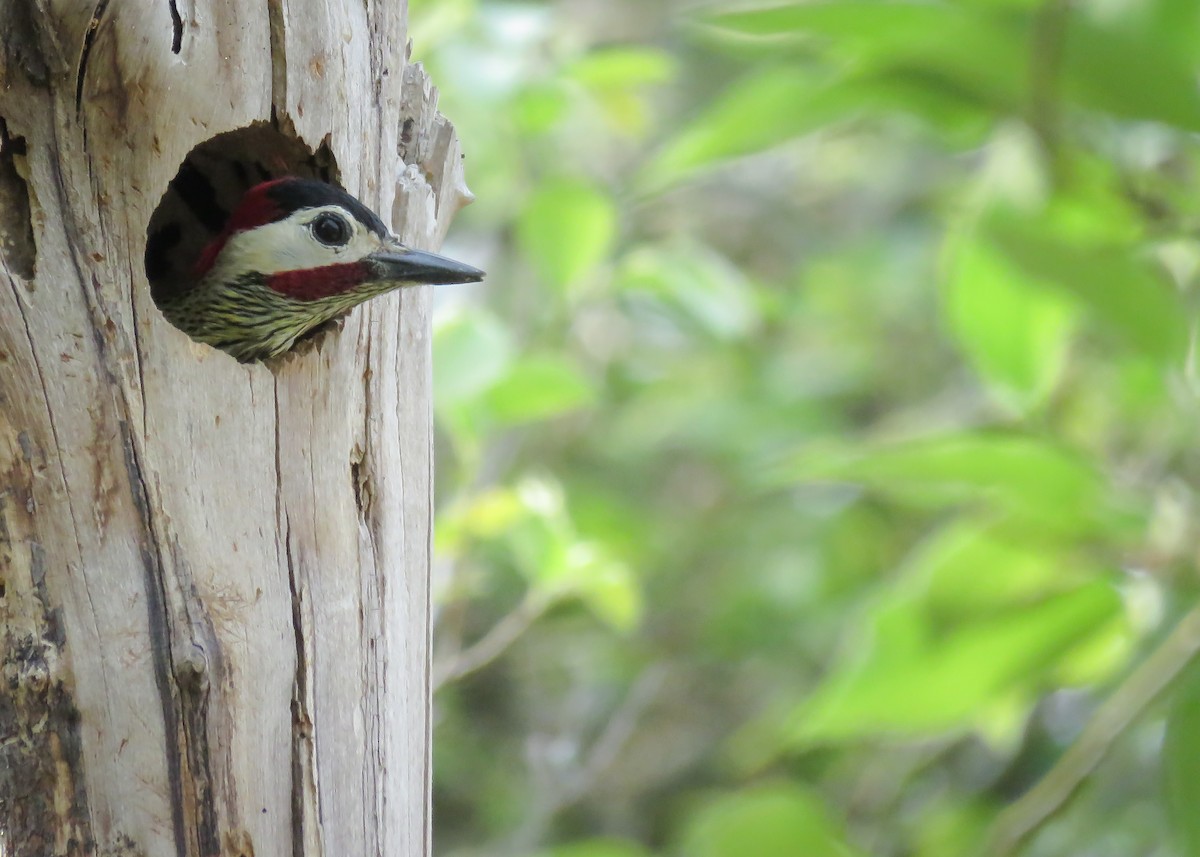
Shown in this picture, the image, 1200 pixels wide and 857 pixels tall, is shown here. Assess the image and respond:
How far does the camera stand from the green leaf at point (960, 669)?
2.10 m

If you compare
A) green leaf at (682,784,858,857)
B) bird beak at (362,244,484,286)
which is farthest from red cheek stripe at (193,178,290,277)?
green leaf at (682,784,858,857)

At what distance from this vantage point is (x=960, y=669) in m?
2.15

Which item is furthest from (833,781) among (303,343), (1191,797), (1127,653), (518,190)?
(303,343)

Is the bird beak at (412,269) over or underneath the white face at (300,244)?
underneath

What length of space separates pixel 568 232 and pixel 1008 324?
3.41 feet

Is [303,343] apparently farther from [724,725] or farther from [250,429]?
[724,725]

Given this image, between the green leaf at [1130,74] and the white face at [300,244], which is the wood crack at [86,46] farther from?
the green leaf at [1130,74]

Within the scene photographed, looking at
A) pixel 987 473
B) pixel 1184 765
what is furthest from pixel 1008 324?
pixel 1184 765

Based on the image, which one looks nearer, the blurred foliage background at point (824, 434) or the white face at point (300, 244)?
the white face at point (300, 244)

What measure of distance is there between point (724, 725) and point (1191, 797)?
3342 mm

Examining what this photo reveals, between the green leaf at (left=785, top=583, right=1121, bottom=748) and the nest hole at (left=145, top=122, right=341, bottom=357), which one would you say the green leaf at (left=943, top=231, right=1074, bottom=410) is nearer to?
the green leaf at (left=785, top=583, right=1121, bottom=748)

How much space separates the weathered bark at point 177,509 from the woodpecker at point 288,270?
10 cm

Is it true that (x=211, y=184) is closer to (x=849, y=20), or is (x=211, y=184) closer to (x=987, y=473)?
(x=849, y=20)

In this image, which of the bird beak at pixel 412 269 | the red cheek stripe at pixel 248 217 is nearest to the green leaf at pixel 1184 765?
the bird beak at pixel 412 269
